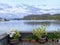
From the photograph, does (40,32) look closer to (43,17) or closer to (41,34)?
(41,34)

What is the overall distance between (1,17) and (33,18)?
106 cm

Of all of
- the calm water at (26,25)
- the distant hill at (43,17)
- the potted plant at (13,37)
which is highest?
the distant hill at (43,17)

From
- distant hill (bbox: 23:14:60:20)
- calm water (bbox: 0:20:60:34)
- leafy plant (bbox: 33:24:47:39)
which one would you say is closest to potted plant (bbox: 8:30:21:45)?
calm water (bbox: 0:20:60:34)

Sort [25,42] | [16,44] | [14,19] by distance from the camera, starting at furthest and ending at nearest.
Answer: [14,19], [25,42], [16,44]

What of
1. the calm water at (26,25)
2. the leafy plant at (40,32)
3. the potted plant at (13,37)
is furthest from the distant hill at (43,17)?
the potted plant at (13,37)

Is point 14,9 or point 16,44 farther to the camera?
point 14,9

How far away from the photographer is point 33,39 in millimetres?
3557

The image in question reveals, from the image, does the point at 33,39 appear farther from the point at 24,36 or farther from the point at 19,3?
the point at 19,3

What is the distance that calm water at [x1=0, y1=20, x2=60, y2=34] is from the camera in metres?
3.70

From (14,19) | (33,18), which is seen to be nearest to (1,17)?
(14,19)

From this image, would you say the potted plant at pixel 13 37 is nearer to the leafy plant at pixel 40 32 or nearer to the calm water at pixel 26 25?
the calm water at pixel 26 25

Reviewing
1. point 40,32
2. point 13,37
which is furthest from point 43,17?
point 13,37

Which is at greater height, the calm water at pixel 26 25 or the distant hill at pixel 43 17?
the distant hill at pixel 43 17

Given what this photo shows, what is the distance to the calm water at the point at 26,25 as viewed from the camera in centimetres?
370
